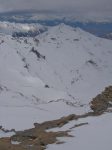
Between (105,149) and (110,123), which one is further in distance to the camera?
(110,123)

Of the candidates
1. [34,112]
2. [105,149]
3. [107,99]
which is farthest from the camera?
[34,112]

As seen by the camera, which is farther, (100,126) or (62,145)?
(100,126)

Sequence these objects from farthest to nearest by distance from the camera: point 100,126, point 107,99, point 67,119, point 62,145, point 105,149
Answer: point 107,99, point 67,119, point 100,126, point 62,145, point 105,149

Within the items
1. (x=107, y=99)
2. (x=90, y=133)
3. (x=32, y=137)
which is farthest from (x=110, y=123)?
(x=107, y=99)

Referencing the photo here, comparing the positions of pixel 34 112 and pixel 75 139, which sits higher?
pixel 75 139

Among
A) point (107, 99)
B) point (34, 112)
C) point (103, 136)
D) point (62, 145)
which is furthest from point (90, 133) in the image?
point (34, 112)

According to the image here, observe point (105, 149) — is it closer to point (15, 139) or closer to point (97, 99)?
point (15, 139)

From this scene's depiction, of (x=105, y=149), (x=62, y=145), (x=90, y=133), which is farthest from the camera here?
(x=90, y=133)

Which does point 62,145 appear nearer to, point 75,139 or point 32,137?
point 75,139

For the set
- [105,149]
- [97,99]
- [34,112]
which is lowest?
[34,112]
